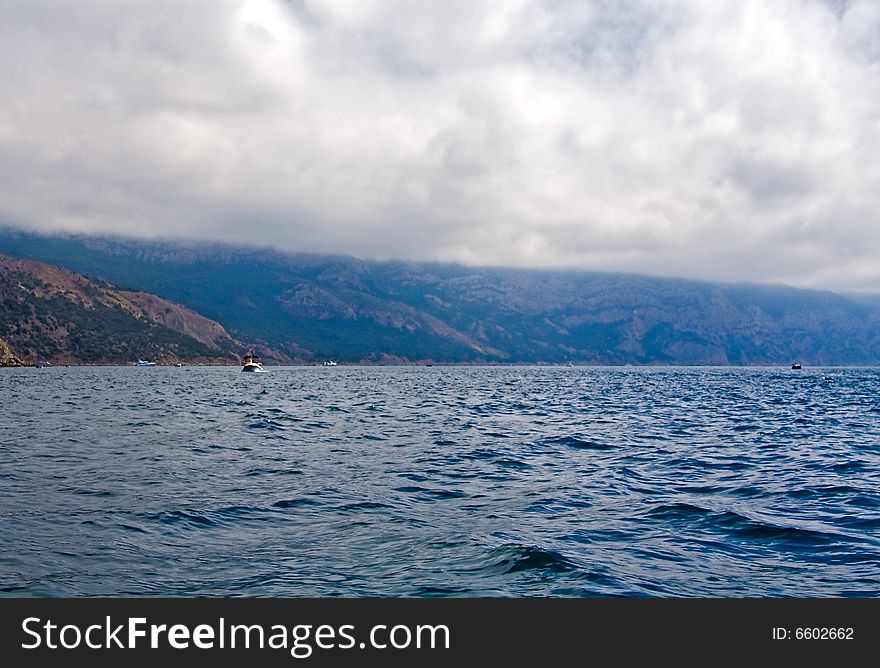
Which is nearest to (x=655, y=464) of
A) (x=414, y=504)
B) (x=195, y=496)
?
(x=414, y=504)

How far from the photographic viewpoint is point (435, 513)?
21.6 meters

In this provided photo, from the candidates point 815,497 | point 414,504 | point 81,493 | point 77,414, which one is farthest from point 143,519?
point 77,414

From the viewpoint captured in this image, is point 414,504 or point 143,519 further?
point 414,504

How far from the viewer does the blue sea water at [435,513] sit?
48.2 feet

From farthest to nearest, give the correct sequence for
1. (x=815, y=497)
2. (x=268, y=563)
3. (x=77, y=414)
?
Answer: (x=77, y=414) → (x=815, y=497) → (x=268, y=563)

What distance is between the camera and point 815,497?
2447 centimetres

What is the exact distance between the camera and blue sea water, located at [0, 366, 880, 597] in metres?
14.7

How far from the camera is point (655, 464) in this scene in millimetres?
32750

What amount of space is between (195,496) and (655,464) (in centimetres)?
2046
